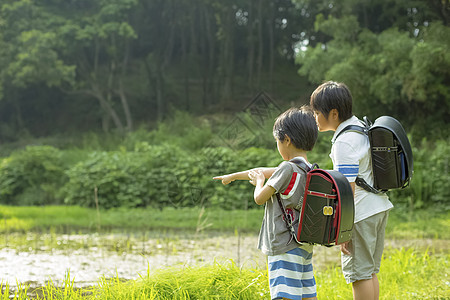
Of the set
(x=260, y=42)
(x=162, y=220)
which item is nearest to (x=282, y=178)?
(x=162, y=220)

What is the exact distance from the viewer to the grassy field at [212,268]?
294 centimetres

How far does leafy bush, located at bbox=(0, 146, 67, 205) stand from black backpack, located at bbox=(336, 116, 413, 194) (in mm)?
8752

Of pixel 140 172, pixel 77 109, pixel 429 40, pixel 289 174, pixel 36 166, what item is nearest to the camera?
pixel 289 174

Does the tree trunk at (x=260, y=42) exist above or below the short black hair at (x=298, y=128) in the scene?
above

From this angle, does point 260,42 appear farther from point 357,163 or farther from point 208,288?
point 357,163

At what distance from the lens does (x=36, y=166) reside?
10727 mm

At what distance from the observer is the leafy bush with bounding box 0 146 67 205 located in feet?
33.5

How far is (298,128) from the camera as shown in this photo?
87.5 inches

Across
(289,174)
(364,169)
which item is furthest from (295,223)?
(364,169)

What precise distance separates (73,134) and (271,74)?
30.2 feet

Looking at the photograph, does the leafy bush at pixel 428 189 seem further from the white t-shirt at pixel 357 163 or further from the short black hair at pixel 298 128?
the short black hair at pixel 298 128

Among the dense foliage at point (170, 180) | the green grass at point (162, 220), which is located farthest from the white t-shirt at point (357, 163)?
the dense foliage at point (170, 180)

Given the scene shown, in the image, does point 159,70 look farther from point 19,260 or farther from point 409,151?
point 409,151

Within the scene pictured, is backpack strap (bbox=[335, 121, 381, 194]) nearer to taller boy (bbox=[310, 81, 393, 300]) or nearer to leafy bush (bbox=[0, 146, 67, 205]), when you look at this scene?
taller boy (bbox=[310, 81, 393, 300])
